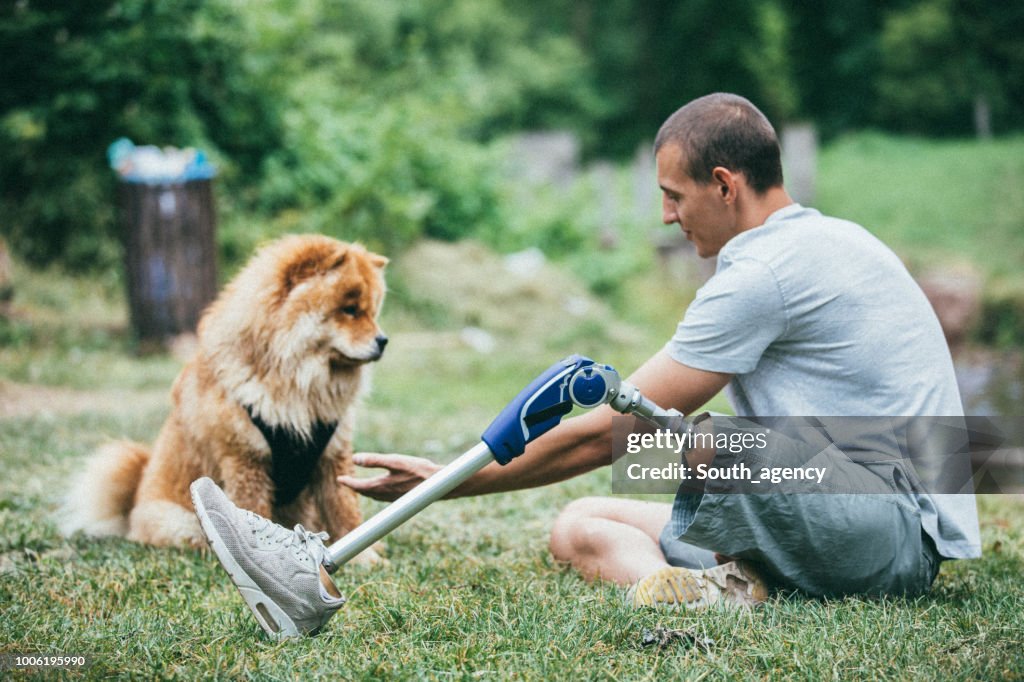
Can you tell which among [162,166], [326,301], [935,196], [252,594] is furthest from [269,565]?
[935,196]

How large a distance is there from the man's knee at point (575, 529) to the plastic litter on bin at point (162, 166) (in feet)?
18.2

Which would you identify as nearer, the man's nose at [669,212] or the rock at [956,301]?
the man's nose at [669,212]

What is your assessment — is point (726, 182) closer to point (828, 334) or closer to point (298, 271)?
point (828, 334)

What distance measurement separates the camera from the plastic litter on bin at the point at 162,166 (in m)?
7.41

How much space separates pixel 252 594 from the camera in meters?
2.10

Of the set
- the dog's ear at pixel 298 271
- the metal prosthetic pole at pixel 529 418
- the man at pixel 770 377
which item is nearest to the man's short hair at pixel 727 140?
the man at pixel 770 377

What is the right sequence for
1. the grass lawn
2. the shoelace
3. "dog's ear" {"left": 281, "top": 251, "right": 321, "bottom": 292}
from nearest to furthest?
the grass lawn < the shoelace < "dog's ear" {"left": 281, "top": 251, "right": 321, "bottom": 292}

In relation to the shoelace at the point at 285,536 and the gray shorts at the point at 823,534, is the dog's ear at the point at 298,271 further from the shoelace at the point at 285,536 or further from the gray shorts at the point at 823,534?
the gray shorts at the point at 823,534

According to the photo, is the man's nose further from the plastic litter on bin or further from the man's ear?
the plastic litter on bin

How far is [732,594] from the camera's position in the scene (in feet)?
7.95

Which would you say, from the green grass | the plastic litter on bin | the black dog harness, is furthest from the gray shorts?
the green grass

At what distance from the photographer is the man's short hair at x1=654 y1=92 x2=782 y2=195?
238cm

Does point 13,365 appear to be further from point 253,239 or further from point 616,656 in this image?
point 616,656

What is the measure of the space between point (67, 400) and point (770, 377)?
4.90 meters
